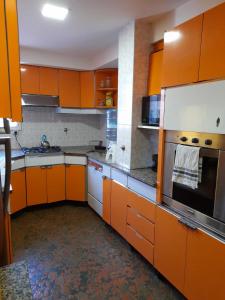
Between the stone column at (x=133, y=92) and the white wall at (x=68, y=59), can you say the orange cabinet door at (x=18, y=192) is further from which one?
the white wall at (x=68, y=59)

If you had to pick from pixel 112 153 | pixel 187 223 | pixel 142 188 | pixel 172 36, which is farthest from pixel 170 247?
pixel 172 36

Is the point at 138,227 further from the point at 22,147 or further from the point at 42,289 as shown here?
the point at 22,147

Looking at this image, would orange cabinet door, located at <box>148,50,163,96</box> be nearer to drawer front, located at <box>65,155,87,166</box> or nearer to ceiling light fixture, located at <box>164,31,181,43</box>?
ceiling light fixture, located at <box>164,31,181,43</box>

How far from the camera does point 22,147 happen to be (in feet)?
12.1

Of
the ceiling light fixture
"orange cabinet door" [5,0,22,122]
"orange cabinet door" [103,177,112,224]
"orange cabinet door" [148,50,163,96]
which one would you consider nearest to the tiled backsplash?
"orange cabinet door" [103,177,112,224]

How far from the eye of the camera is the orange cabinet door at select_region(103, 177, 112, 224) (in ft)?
9.00

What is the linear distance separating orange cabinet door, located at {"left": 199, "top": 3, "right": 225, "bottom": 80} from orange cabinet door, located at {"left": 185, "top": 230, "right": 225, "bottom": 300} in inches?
41.5

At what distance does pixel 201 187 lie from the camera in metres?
1.51

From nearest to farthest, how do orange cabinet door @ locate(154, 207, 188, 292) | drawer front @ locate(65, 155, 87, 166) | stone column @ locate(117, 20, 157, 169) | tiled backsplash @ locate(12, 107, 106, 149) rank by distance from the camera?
1. orange cabinet door @ locate(154, 207, 188, 292)
2. stone column @ locate(117, 20, 157, 169)
3. drawer front @ locate(65, 155, 87, 166)
4. tiled backsplash @ locate(12, 107, 106, 149)

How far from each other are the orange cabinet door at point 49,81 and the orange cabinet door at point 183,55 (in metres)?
2.28

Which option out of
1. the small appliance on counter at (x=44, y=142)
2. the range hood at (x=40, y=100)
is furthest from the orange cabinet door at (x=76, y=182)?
the range hood at (x=40, y=100)

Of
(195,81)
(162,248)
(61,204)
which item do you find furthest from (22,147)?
(195,81)

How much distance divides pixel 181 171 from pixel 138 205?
0.73 meters

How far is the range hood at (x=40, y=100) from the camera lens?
133 inches
